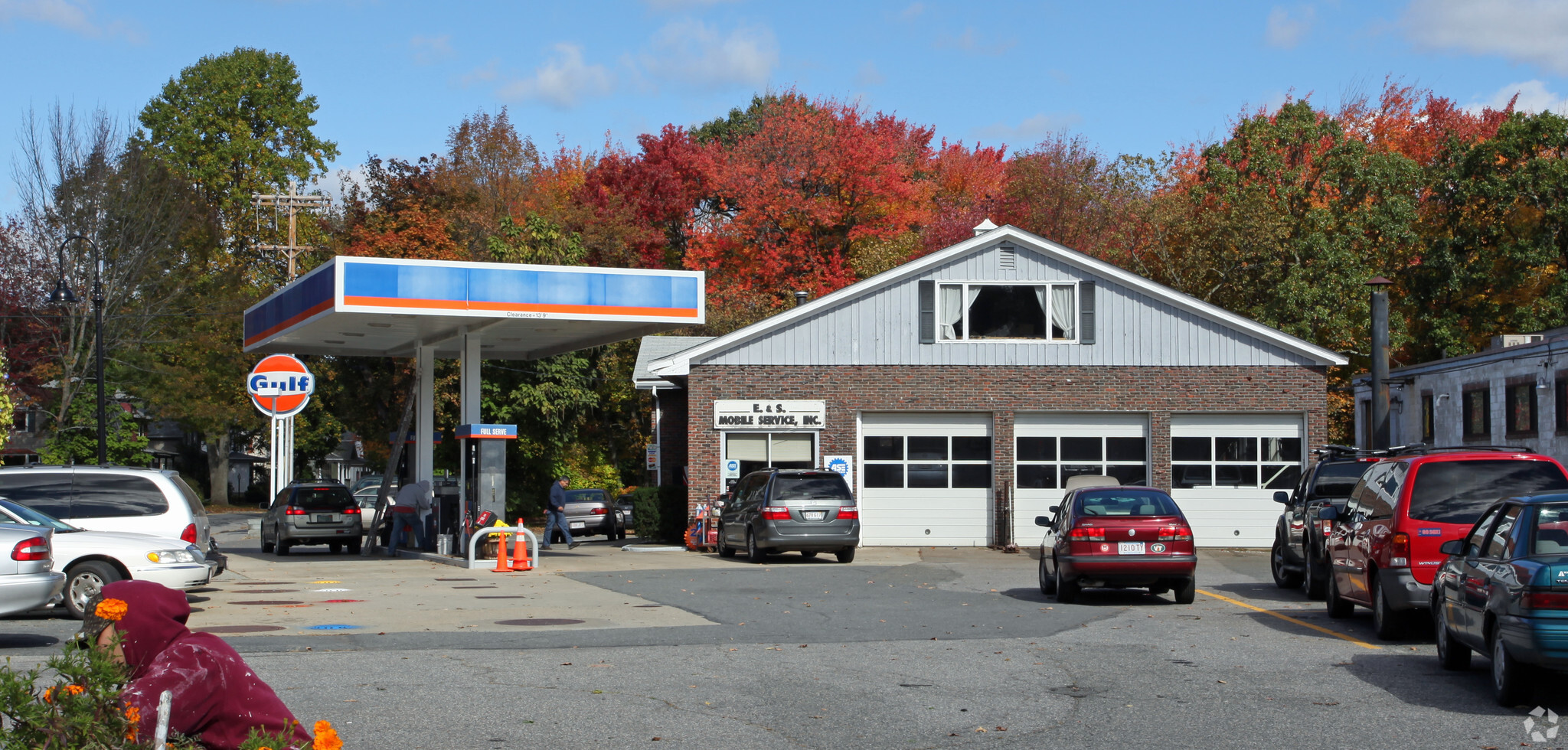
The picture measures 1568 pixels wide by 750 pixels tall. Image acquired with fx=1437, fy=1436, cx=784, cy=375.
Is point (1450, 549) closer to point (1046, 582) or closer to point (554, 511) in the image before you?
Answer: point (1046, 582)

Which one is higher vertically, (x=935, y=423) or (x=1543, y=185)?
(x=1543, y=185)

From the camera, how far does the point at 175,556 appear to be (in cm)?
1544

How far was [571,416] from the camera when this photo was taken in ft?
140

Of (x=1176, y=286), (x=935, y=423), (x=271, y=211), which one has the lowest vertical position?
(x=935, y=423)

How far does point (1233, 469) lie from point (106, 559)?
2151 cm

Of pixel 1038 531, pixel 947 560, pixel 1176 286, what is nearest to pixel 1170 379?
pixel 1038 531

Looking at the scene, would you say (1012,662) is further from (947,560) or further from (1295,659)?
(947,560)

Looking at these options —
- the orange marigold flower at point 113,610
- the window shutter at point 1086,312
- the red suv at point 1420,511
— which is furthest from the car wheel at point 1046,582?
the orange marigold flower at point 113,610

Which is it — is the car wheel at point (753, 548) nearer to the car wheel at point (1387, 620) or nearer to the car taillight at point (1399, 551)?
the car wheel at point (1387, 620)

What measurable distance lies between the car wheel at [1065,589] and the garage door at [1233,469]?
12.8m

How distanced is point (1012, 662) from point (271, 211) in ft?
187

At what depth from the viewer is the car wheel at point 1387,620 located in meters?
12.7

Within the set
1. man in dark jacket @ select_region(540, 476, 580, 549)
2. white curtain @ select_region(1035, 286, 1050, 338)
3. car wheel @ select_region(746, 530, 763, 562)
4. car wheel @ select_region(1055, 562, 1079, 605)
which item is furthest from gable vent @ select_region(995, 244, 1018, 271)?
car wheel @ select_region(1055, 562, 1079, 605)

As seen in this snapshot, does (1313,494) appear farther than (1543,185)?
Answer: No
